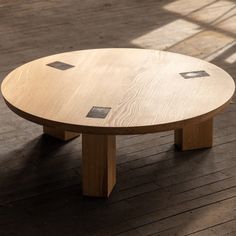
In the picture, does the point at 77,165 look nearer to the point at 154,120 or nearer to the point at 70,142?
the point at 70,142

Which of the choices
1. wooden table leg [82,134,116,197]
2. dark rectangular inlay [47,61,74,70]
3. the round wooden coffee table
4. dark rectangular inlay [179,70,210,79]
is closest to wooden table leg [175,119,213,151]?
the round wooden coffee table

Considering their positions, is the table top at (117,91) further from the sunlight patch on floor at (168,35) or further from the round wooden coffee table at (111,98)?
the sunlight patch on floor at (168,35)

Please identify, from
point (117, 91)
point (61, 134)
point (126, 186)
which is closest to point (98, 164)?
point (126, 186)

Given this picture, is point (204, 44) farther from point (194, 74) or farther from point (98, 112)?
point (98, 112)

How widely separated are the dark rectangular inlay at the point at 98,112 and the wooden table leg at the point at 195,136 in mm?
659

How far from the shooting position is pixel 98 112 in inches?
98.7

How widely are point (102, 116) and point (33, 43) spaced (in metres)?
2.65

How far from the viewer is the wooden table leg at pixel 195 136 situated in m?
3.08

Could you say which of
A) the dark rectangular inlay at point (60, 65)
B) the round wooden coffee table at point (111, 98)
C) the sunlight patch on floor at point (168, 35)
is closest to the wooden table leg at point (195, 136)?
the round wooden coffee table at point (111, 98)

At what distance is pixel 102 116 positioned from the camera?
247 centimetres

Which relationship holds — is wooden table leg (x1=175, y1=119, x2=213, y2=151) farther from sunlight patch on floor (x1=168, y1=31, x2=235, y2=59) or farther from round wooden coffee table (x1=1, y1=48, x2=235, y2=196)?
sunlight patch on floor (x1=168, y1=31, x2=235, y2=59)

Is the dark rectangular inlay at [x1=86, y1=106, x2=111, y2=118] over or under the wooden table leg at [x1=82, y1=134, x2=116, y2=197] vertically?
over

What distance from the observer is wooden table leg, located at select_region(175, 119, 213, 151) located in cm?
308

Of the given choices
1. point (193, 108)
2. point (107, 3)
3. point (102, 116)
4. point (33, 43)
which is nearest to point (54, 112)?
point (102, 116)
